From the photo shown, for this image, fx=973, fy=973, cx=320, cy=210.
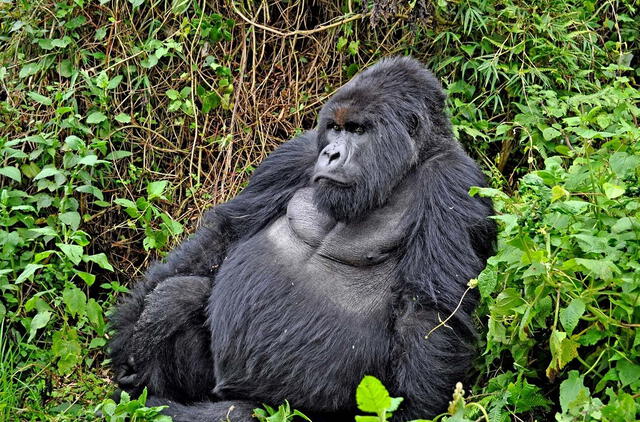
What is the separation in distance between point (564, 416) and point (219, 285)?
1778 millimetres

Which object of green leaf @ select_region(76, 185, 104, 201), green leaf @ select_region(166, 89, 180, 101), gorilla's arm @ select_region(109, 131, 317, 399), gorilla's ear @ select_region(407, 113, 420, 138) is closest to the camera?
gorilla's ear @ select_region(407, 113, 420, 138)

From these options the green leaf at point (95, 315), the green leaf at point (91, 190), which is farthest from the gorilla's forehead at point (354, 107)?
the green leaf at point (91, 190)

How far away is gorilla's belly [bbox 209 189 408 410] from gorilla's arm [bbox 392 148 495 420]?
5.7 inches

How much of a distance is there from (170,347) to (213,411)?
1.39 ft

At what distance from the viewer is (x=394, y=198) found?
4.13m

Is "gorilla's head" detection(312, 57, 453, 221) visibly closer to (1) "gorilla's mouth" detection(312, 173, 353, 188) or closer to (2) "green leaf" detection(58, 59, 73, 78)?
(1) "gorilla's mouth" detection(312, 173, 353, 188)

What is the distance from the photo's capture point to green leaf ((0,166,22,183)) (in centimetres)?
513

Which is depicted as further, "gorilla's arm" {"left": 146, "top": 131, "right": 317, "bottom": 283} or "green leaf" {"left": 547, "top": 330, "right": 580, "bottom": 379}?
"gorilla's arm" {"left": 146, "top": 131, "right": 317, "bottom": 283}

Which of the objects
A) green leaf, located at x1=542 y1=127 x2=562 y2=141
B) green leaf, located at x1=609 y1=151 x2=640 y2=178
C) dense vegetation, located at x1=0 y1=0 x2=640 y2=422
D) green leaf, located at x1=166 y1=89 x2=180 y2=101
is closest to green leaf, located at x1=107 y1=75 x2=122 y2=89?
dense vegetation, located at x1=0 y1=0 x2=640 y2=422

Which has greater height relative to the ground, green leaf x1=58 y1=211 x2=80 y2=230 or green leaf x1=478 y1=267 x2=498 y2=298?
green leaf x1=478 y1=267 x2=498 y2=298

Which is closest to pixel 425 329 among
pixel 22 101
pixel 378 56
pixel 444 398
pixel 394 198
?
pixel 444 398

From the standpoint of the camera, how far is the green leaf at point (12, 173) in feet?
16.8

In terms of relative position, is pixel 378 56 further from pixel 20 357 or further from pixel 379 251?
pixel 20 357

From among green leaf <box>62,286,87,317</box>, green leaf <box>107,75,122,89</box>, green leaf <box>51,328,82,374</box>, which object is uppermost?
green leaf <box>107,75,122,89</box>
